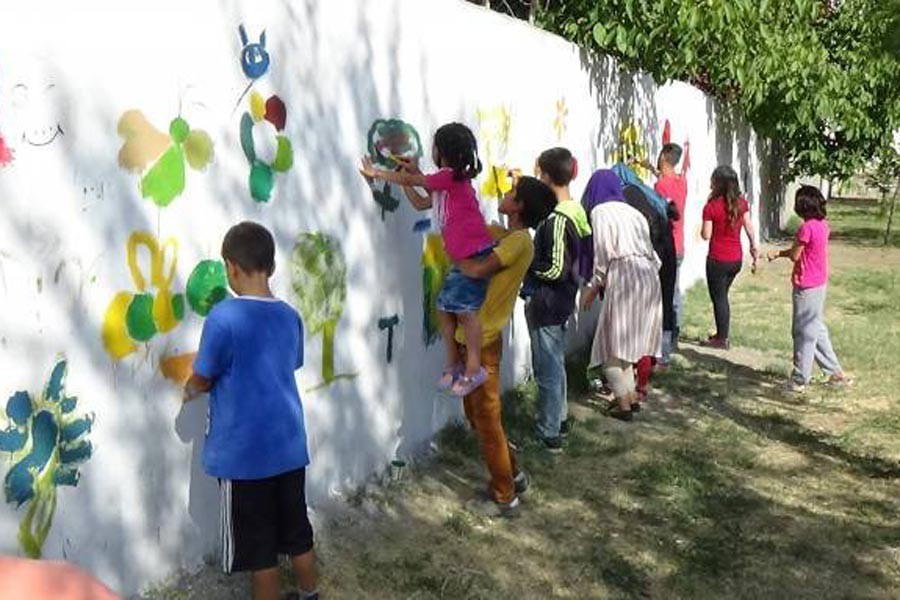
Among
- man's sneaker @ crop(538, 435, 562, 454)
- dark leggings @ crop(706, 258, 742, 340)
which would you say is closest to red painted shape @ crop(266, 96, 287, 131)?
man's sneaker @ crop(538, 435, 562, 454)

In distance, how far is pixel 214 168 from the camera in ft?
11.1

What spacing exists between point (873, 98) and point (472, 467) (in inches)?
536

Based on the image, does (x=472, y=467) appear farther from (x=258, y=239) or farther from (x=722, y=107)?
(x=722, y=107)

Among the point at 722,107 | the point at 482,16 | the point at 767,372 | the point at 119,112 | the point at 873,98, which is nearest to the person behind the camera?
the point at 119,112

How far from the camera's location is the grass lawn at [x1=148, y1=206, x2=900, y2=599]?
3.90 m

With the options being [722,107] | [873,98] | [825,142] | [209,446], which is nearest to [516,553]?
[209,446]

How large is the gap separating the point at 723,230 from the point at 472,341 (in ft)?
15.2

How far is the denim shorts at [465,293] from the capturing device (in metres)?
4.48

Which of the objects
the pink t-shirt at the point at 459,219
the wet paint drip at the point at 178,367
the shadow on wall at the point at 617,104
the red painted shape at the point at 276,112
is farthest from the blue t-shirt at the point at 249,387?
the shadow on wall at the point at 617,104

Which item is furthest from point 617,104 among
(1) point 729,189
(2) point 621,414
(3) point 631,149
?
(2) point 621,414

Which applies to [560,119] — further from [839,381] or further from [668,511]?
[668,511]

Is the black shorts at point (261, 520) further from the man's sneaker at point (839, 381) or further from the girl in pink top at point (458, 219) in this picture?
the man's sneaker at point (839, 381)

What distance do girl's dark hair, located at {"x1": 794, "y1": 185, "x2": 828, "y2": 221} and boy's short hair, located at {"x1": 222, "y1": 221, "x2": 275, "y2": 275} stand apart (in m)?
4.74

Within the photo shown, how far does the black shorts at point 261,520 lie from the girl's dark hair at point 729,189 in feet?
19.1
